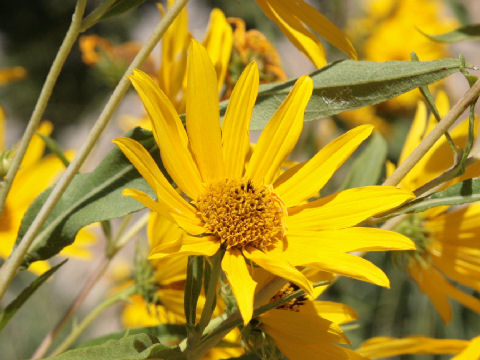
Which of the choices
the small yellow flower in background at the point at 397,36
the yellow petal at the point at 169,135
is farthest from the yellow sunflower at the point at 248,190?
the small yellow flower in background at the point at 397,36

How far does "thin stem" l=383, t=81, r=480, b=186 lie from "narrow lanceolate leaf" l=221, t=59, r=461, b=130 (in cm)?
3

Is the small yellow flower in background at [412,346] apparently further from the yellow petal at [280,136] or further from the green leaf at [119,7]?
the green leaf at [119,7]

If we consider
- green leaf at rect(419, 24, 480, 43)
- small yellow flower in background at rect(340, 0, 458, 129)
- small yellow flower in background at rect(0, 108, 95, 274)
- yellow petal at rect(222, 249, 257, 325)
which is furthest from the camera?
small yellow flower in background at rect(340, 0, 458, 129)

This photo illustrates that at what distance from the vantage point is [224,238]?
412 millimetres

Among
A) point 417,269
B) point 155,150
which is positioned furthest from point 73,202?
point 417,269

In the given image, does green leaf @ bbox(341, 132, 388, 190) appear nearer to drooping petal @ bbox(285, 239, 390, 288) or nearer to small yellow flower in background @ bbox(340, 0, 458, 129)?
drooping petal @ bbox(285, 239, 390, 288)

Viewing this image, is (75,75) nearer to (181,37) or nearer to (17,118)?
(17,118)

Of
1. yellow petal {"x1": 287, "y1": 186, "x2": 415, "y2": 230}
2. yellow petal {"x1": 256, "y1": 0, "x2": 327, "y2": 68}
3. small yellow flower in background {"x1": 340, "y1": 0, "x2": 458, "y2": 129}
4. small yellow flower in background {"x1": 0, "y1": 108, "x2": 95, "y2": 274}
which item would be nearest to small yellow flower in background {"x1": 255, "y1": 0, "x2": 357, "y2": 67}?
yellow petal {"x1": 256, "y1": 0, "x2": 327, "y2": 68}

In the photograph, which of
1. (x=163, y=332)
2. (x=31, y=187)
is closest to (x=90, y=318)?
(x=163, y=332)

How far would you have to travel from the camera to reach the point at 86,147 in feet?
1.20

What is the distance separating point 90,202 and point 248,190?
4.6 inches

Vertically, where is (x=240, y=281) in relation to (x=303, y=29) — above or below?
below

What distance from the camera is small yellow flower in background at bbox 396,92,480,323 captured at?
0.50m

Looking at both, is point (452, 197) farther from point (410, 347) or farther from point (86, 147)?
point (86, 147)
